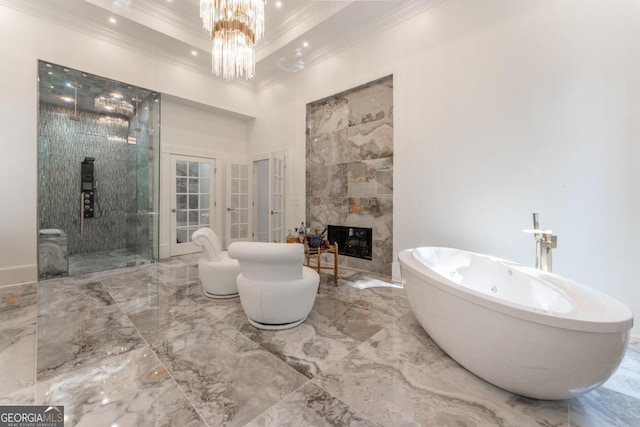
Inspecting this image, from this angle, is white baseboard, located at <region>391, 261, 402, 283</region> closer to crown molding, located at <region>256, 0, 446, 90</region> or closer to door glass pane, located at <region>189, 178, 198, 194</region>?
crown molding, located at <region>256, 0, 446, 90</region>

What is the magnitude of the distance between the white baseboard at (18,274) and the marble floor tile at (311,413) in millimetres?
4014

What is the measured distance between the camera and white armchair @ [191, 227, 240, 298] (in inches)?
111

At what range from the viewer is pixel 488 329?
57.3 inches

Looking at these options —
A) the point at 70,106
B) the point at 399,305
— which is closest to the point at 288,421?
the point at 399,305

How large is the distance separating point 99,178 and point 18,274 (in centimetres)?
207

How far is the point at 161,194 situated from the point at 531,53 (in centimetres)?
576

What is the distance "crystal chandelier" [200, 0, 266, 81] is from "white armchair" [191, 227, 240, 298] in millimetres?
1942

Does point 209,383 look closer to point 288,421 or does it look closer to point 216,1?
point 288,421

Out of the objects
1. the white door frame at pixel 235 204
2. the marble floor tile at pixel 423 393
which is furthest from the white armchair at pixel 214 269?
Answer: the white door frame at pixel 235 204

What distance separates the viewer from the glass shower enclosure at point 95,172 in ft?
11.8

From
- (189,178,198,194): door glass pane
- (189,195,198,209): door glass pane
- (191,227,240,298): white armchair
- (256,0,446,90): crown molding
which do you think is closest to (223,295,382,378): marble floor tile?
(191,227,240,298): white armchair

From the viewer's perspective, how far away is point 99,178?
474 cm

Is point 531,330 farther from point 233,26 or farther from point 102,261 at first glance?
point 102,261

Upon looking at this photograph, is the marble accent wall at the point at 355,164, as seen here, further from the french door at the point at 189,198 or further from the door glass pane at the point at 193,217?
the door glass pane at the point at 193,217
